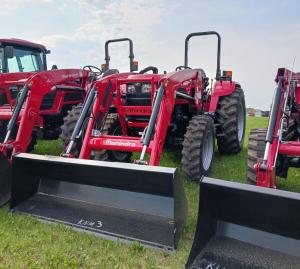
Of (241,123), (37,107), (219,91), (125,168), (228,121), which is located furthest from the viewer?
(241,123)

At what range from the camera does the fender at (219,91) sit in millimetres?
5938

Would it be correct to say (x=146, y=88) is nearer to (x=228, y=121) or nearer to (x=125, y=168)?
(x=228, y=121)

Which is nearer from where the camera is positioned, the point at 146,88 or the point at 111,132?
the point at 146,88

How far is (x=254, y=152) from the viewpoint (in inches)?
149

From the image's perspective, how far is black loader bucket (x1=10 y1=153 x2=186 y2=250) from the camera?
309cm

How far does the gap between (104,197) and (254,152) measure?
166cm

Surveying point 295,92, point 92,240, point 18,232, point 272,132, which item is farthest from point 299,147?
point 18,232

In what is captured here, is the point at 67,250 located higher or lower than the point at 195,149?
lower

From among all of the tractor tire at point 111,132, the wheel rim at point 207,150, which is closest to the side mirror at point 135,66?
the tractor tire at point 111,132

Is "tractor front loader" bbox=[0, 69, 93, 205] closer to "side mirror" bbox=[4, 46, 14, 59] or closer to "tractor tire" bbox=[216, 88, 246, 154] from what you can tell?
"side mirror" bbox=[4, 46, 14, 59]

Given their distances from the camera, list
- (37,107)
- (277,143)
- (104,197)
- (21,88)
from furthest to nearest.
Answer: (21,88) → (37,107) → (104,197) → (277,143)

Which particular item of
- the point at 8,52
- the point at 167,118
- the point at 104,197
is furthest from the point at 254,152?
the point at 8,52

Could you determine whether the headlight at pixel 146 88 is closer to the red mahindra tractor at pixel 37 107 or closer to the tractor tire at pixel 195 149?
the red mahindra tractor at pixel 37 107

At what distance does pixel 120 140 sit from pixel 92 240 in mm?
1406
